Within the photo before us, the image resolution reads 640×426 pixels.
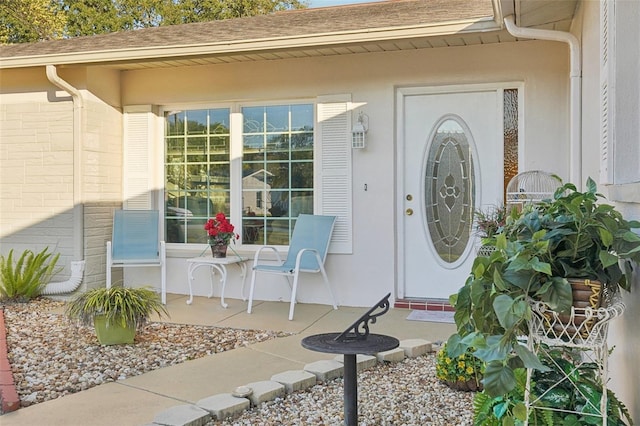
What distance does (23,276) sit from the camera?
542 centimetres

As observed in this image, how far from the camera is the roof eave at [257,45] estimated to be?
4.48 meters

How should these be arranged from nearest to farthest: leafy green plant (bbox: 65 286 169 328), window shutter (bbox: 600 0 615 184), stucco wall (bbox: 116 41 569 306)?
window shutter (bbox: 600 0 615 184), leafy green plant (bbox: 65 286 169 328), stucco wall (bbox: 116 41 569 306)

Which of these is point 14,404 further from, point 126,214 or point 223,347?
point 126,214

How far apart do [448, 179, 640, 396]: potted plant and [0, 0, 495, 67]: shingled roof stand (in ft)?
10.8

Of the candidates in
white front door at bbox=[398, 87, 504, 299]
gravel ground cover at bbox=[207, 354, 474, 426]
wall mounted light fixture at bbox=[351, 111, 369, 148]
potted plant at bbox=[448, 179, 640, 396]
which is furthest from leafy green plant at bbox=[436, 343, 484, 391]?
wall mounted light fixture at bbox=[351, 111, 369, 148]

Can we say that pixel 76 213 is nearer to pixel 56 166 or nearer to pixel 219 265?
pixel 56 166

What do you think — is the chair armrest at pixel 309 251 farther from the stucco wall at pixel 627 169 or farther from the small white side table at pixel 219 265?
the stucco wall at pixel 627 169

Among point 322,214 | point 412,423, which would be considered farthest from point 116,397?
point 322,214

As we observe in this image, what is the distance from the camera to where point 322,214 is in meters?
5.37

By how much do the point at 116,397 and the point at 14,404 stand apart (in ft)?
1.46

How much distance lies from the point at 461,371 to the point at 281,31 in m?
3.51

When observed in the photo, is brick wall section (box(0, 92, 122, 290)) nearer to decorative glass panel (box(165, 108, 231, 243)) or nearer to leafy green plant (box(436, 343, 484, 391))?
decorative glass panel (box(165, 108, 231, 243))

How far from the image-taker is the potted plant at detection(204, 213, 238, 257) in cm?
529

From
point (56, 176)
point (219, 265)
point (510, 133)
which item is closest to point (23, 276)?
point (56, 176)
